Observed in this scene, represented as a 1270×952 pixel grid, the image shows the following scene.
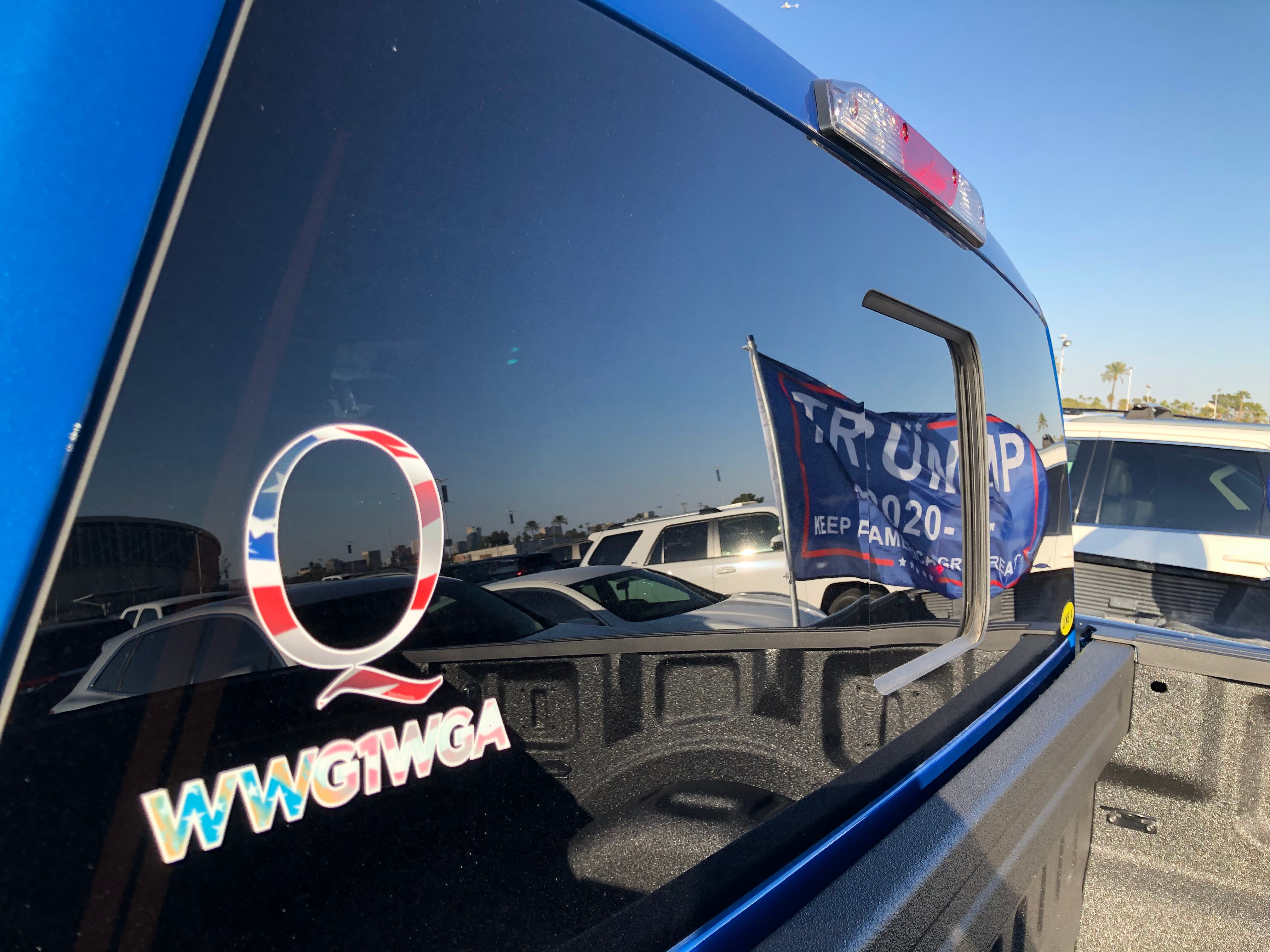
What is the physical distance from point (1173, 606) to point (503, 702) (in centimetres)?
684

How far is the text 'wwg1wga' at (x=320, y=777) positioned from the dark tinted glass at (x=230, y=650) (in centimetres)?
8

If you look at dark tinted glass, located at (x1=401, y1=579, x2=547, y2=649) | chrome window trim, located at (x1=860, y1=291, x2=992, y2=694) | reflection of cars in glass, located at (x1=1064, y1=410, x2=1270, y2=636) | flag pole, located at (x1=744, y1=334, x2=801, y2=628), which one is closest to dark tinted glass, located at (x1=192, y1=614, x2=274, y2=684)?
dark tinted glass, located at (x1=401, y1=579, x2=547, y2=649)

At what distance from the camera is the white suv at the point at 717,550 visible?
0.99 metres

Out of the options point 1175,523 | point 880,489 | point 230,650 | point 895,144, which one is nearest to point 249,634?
point 230,650

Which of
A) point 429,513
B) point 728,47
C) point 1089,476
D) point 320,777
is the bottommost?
point 320,777

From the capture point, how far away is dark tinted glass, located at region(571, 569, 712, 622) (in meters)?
0.96

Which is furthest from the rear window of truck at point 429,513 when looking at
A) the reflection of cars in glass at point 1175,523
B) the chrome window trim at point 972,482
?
the reflection of cars in glass at point 1175,523

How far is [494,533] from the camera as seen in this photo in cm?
82

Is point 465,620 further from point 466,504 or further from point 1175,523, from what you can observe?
point 1175,523

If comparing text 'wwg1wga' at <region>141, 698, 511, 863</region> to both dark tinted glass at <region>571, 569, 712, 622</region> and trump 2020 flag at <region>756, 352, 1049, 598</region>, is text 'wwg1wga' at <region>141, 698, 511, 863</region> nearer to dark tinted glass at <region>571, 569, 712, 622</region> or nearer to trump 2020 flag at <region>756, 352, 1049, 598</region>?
dark tinted glass at <region>571, 569, 712, 622</region>

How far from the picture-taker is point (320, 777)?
69 centimetres

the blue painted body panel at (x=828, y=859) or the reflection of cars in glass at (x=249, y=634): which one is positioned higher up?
the reflection of cars in glass at (x=249, y=634)

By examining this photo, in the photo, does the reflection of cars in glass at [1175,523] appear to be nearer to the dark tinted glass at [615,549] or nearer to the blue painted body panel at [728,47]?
the blue painted body panel at [728,47]

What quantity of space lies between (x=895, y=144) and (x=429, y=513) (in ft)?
4.43
